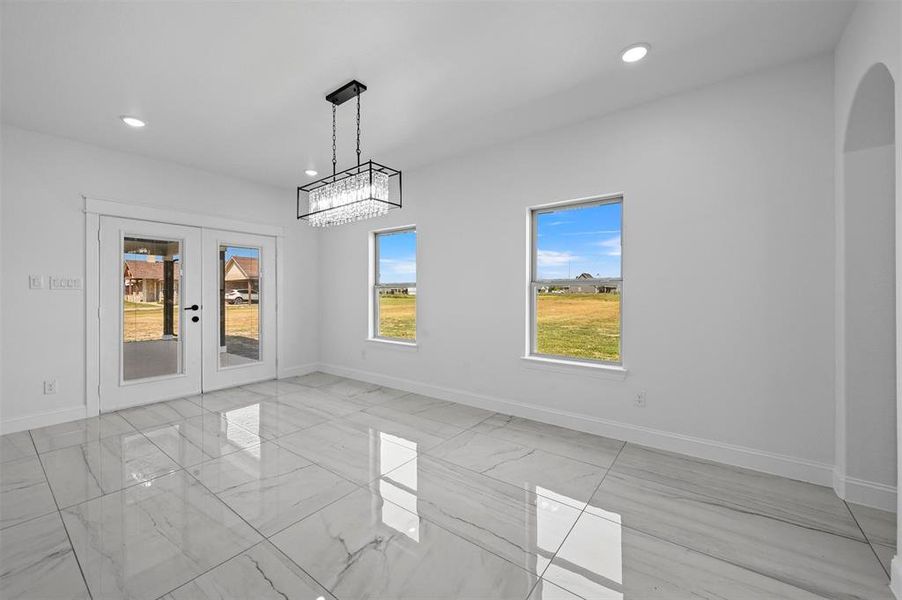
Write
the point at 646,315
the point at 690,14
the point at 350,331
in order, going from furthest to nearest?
1. the point at 350,331
2. the point at 646,315
3. the point at 690,14

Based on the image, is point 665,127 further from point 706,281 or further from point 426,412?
point 426,412

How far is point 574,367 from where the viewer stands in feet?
11.3

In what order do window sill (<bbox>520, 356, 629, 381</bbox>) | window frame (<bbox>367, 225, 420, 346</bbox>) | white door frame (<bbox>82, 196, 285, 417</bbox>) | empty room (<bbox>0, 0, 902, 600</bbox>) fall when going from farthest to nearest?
1. window frame (<bbox>367, 225, 420, 346</bbox>)
2. white door frame (<bbox>82, 196, 285, 417</bbox>)
3. window sill (<bbox>520, 356, 629, 381</bbox>)
4. empty room (<bbox>0, 0, 902, 600</bbox>)

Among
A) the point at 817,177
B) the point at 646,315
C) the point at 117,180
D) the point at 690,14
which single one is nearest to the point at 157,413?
the point at 117,180

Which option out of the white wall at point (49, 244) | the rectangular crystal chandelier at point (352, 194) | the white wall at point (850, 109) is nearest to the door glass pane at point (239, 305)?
the white wall at point (49, 244)

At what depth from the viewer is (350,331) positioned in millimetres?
5484

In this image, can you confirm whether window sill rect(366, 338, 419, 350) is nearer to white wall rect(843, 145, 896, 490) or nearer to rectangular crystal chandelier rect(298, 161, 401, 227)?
rectangular crystal chandelier rect(298, 161, 401, 227)

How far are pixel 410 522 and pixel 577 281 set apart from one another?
98.8 inches

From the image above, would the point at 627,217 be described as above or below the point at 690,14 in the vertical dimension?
below

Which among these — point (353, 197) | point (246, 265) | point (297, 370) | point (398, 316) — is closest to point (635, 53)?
point (353, 197)

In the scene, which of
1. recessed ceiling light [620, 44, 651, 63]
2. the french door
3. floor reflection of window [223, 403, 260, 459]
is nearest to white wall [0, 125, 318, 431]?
the french door

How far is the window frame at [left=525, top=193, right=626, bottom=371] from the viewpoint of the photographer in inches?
131

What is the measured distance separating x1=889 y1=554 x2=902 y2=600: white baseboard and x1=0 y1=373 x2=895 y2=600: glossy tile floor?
0.05m

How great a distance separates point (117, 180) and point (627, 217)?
17.0 feet
